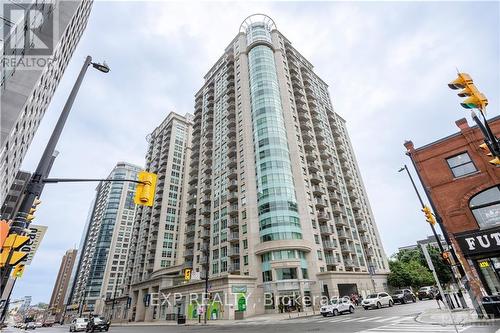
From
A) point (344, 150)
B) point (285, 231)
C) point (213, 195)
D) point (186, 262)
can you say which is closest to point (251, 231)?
point (285, 231)

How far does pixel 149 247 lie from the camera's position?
6644 cm

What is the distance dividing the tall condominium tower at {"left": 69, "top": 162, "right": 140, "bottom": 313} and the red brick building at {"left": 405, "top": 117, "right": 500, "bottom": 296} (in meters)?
103

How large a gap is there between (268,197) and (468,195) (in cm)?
2958

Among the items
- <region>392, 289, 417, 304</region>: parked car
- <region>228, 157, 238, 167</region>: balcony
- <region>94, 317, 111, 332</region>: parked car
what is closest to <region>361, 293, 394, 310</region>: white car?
<region>392, 289, 417, 304</region>: parked car

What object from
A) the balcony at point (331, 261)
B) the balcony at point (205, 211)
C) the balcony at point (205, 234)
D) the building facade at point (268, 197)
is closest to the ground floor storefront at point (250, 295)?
the building facade at point (268, 197)

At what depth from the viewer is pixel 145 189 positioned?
6.41 m

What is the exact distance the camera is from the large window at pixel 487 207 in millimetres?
17219

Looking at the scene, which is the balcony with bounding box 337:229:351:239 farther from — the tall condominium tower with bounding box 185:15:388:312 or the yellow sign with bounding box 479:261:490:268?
the yellow sign with bounding box 479:261:490:268

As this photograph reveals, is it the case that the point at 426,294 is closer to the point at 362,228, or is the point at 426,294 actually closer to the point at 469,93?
the point at 362,228

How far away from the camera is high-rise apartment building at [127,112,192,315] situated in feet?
211

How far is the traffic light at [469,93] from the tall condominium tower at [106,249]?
109 m

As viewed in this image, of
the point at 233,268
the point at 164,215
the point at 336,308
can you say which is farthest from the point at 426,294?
the point at 164,215

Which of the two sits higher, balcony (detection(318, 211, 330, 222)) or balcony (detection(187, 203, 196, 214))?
balcony (detection(187, 203, 196, 214))

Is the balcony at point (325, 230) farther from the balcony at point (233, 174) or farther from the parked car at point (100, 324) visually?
the parked car at point (100, 324)
